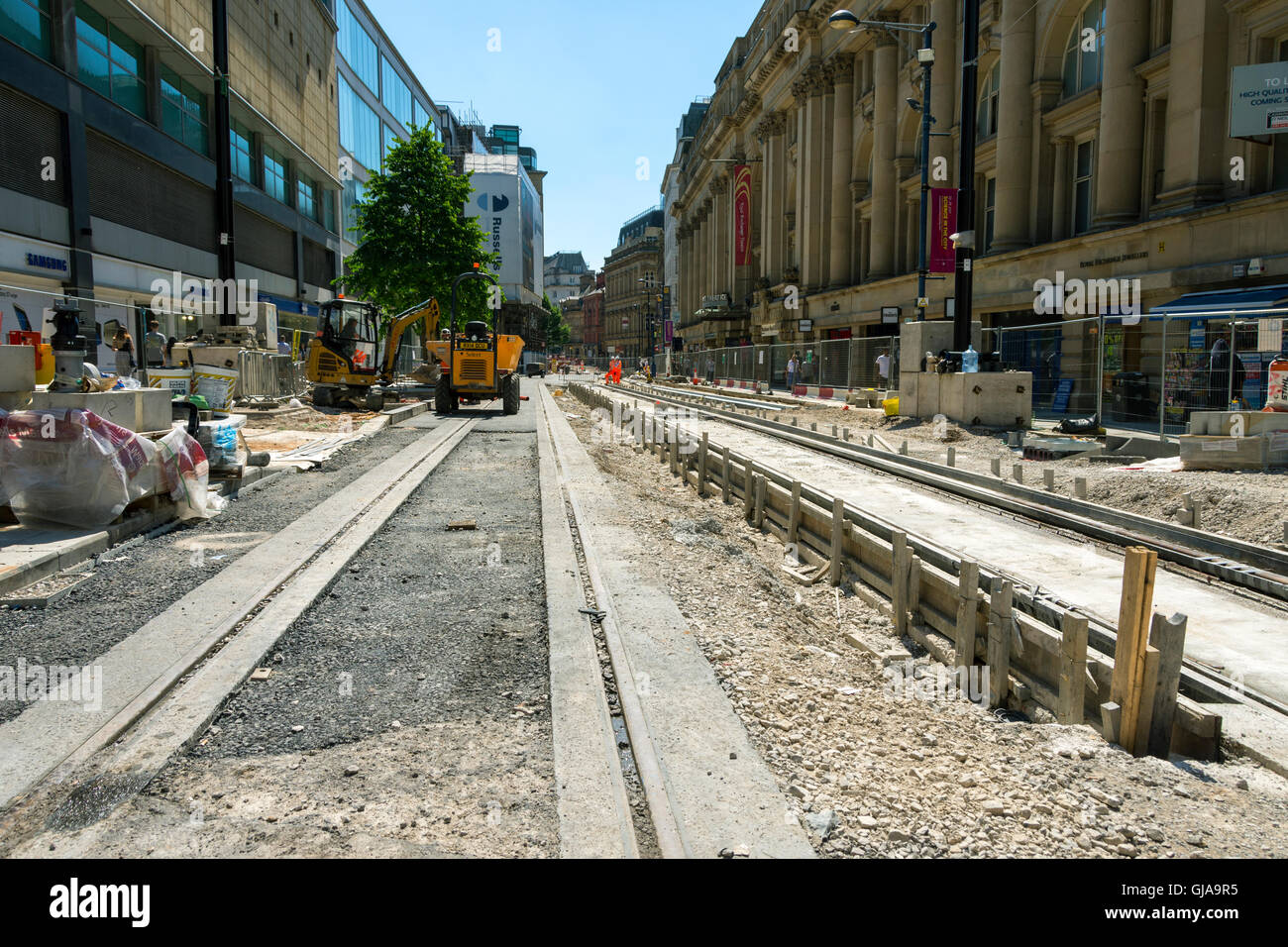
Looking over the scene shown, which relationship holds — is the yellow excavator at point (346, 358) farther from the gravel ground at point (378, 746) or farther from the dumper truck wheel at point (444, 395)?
the gravel ground at point (378, 746)

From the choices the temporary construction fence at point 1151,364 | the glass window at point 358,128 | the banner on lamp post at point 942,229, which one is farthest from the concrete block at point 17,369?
the glass window at point 358,128

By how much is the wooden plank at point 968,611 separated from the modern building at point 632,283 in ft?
425

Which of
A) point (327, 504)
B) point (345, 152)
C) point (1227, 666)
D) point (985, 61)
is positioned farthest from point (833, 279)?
point (1227, 666)

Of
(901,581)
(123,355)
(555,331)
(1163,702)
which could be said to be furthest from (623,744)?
(555,331)

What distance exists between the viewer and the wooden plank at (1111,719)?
4.10 meters

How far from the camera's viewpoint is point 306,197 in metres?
44.5

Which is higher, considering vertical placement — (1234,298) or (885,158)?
(885,158)

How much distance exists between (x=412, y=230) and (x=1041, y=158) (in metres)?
25.3

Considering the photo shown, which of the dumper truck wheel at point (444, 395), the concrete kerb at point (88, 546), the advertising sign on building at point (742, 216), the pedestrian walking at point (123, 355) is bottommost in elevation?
the concrete kerb at point (88, 546)

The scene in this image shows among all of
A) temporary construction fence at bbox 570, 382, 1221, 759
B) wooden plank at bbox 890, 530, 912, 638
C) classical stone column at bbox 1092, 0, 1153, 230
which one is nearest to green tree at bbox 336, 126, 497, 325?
classical stone column at bbox 1092, 0, 1153, 230

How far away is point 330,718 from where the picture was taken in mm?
4562

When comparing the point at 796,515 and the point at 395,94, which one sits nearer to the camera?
the point at 796,515

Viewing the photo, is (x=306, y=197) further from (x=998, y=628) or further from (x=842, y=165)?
(x=998, y=628)

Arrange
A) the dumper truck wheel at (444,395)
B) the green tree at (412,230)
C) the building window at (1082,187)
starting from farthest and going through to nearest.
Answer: the green tree at (412,230) < the dumper truck wheel at (444,395) < the building window at (1082,187)
